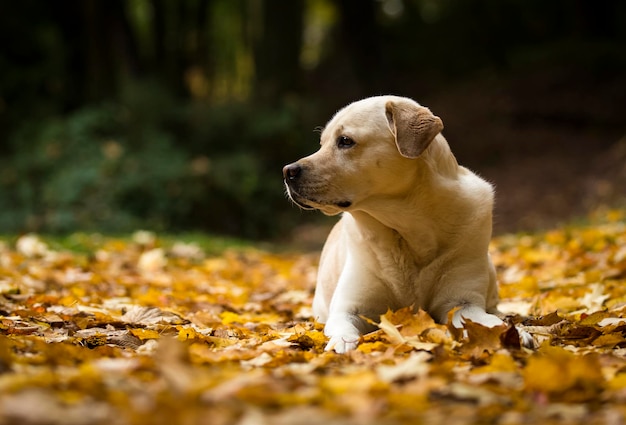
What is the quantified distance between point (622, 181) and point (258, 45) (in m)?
8.61

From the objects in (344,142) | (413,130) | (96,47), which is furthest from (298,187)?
(96,47)

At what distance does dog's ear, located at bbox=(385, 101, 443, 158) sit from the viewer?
148 inches

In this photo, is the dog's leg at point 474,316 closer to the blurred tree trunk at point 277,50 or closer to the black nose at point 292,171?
the black nose at point 292,171

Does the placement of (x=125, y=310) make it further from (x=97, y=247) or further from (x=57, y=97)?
(x=57, y=97)

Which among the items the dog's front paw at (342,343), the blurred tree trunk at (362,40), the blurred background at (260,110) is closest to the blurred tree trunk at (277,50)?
the blurred background at (260,110)

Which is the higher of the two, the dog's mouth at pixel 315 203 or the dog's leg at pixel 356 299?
the dog's mouth at pixel 315 203

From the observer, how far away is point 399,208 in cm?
389

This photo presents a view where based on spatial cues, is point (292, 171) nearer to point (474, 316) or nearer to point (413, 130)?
point (413, 130)

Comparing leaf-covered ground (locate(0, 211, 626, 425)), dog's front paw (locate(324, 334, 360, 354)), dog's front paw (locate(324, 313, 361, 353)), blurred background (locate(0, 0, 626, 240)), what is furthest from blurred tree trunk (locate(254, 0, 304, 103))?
dog's front paw (locate(324, 334, 360, 354))

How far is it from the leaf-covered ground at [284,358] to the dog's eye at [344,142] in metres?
0.94

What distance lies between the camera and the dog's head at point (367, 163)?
379 cm

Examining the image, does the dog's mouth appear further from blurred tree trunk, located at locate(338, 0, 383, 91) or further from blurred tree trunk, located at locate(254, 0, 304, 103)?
blurred tree trunk, located at locate(338, 0, 383, 91)

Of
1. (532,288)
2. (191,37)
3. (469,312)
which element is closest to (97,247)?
(532,288)

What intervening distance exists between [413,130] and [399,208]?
421 millimetres
